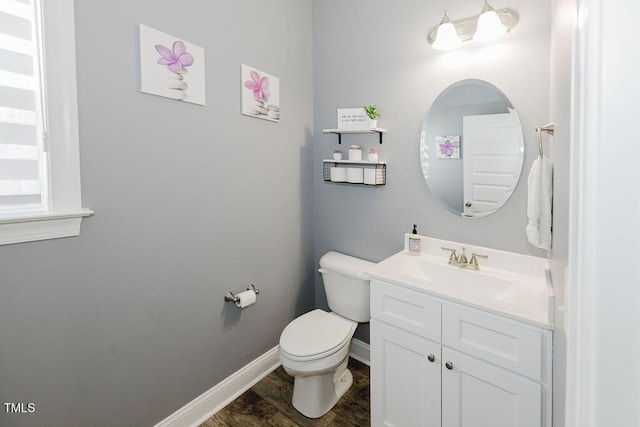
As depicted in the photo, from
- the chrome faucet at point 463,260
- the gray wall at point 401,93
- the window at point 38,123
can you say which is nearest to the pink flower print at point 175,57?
the window at point 38,123

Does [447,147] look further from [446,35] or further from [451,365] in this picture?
[451,365]

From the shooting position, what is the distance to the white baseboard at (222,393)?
1653mm

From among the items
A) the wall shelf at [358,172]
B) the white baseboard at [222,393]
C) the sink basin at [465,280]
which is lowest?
the white baseboard at [222,393]

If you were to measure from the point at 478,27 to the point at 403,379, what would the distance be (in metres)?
1.73

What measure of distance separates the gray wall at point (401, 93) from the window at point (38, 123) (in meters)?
1.51

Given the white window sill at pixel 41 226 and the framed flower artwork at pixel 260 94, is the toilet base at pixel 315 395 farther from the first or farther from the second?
the framed flower artwork at pixel 260 94

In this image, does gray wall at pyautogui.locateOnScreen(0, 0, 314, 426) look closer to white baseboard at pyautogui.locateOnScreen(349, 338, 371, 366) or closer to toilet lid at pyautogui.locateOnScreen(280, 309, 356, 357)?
toilet lid at pyautogui.locateOnScreen(280, 309, 356, 357)

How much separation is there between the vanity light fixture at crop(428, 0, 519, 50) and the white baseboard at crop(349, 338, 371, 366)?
197 cm

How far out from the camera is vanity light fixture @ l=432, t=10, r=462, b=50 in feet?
5.23

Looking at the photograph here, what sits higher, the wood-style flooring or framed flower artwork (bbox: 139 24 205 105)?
framed flower artwork (bbox: 139 24 205 105)

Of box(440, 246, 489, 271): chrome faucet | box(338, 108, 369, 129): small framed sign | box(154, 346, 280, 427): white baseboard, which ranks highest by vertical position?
box(338, 108, 369, 129): small framed sign

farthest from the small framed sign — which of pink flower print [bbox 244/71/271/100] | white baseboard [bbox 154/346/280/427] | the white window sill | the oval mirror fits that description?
white baseboard [bbox 154/346/280/427]

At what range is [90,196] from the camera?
1281mm

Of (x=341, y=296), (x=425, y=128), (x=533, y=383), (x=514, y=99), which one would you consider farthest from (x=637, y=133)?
(x=341, y=296)
